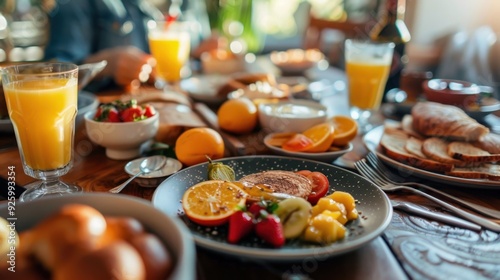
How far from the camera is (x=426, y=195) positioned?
0.90 m

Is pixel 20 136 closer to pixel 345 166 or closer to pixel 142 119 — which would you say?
pixel 142 119

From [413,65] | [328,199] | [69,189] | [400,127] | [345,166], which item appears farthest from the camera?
[413,65]

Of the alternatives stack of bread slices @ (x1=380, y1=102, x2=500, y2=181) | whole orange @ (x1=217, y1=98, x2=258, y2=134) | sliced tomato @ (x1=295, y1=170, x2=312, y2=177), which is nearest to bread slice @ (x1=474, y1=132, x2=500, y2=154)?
stack of bread slices @ (x1=380, y1=102, x2=500, y2=181)

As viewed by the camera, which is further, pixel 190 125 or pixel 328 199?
pixel 190 125

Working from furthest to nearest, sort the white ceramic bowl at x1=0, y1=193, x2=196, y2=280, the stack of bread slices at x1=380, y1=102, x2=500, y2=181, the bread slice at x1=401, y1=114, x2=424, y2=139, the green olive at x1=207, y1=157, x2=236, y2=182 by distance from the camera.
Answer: the bread slice at x1=401, y1=114, x2=424, y2=139
the stack of bread slices at x1=380, y1=102, x2=500, y2=181
the green olive at x1=207, y1=157, x2=236, y2=182
the white ceramic bowl at x1=0, y1=193, x2=196, y2=280

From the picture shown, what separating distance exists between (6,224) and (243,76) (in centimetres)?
130

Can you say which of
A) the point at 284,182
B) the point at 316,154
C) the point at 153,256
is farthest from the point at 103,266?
the point at 316,154

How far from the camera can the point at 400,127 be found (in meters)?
1.32

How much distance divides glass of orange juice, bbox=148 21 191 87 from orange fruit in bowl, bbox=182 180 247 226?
4.01 ft

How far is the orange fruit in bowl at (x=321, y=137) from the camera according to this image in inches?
42.5

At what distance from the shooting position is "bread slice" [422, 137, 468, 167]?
3.33 feet

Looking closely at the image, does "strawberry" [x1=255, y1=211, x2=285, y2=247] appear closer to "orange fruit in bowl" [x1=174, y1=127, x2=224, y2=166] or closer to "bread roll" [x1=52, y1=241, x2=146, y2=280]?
"bread roll" [x1=52, y1=241, x2=146, y2=280]

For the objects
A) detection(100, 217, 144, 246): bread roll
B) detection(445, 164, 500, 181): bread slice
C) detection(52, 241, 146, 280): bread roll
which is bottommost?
detection(445, 164, 500, 181): bread slice

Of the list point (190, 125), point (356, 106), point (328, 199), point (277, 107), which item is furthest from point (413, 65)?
point (328, 199)
